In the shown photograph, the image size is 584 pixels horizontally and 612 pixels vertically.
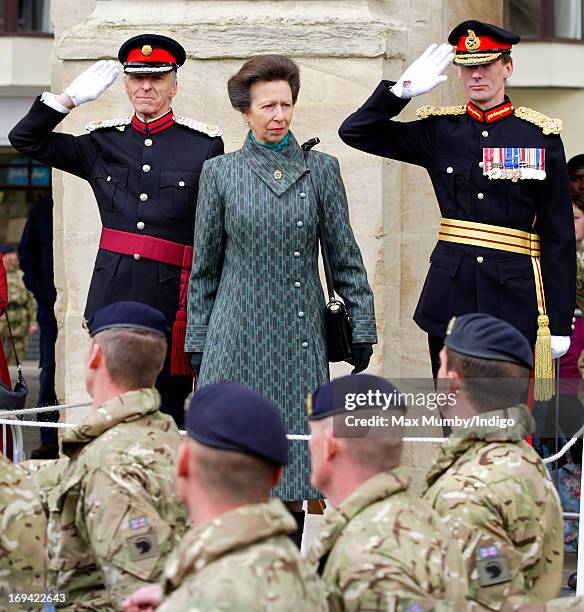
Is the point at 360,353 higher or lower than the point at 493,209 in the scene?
lower

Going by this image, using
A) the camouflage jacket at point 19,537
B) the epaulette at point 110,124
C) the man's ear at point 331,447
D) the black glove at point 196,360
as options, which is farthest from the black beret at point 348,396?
the epaulette at point 110,124

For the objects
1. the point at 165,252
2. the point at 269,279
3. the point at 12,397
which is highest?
the point at 165,252

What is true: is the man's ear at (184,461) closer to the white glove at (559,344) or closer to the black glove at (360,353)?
the black glove at (360,353)

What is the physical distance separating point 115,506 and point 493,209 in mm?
2339

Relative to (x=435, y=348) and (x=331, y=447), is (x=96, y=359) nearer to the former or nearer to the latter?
(x=331, y=447)

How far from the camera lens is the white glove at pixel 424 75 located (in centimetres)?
567

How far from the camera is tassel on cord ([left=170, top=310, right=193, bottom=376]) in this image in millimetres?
5738

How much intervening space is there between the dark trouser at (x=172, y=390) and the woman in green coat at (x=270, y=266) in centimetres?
31

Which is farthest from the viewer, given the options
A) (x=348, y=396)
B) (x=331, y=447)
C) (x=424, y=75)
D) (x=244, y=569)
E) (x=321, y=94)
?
(x=321, y=94)

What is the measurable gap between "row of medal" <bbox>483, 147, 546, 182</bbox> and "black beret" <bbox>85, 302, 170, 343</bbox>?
1.85 meters

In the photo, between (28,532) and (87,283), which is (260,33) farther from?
(28,532)

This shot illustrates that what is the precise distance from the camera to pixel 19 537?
3844 millimetres

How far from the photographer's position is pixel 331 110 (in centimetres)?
688

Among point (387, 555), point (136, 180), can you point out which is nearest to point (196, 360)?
point (136, 180)
